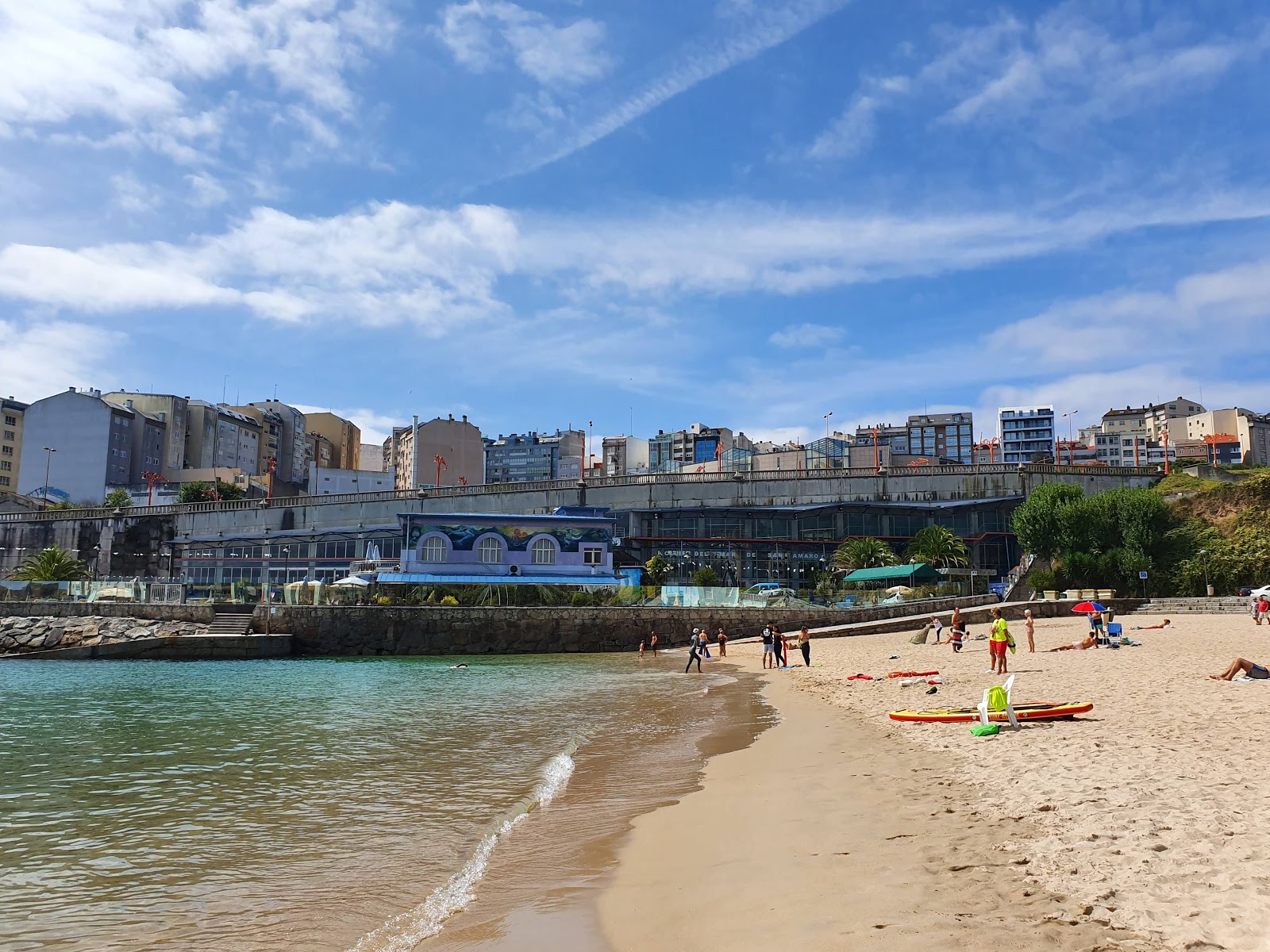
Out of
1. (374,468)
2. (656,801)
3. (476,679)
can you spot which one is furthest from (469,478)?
(656,801)

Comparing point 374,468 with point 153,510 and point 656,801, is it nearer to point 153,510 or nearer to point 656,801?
point 153,510

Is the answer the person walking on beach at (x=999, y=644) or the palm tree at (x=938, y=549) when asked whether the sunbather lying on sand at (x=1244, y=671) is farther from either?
the palm tree at (x=938, y=549)

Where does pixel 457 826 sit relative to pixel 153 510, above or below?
below

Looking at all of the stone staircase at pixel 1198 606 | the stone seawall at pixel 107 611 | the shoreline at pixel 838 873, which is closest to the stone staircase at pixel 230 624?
the stone seawall at pixel 107 611

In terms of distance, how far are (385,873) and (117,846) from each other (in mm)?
3080

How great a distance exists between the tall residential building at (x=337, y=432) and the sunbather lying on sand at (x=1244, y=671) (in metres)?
152

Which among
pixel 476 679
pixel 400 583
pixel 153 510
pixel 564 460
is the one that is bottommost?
pixel 476 679

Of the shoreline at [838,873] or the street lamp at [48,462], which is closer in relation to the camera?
the shoreline at [838,873]

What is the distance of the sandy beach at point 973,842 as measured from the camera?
4.86 m

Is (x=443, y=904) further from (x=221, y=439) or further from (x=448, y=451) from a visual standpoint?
(x=221, y=439)

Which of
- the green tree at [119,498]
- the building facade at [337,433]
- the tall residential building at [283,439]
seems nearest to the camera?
the green tree at [119,498]

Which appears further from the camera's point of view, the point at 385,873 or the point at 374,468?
the point at 374,468

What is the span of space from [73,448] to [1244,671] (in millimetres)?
124217

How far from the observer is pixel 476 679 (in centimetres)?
2736
